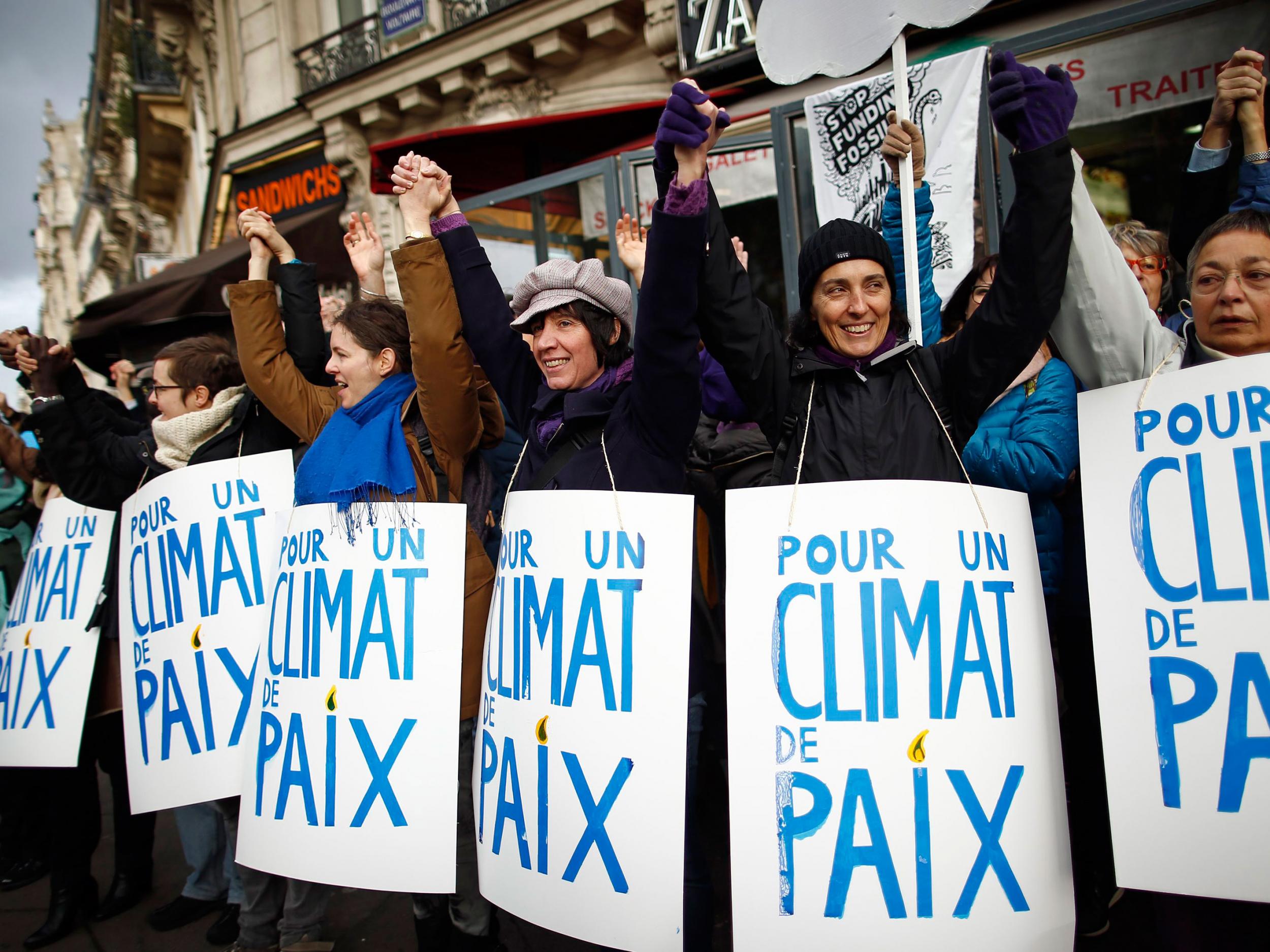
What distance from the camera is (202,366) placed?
8.93 feet

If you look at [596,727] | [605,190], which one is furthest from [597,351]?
[605,190]

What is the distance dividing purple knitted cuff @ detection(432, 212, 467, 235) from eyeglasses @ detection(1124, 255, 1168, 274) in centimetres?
198

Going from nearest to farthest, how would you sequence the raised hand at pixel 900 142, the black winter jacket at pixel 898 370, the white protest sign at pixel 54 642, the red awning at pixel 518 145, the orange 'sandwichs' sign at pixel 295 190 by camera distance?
the black winter jacket at pixel 898 370, the raised hand at pixel 900 142, the white protest sign at pixel 54 642, the red awning at pixel 518 145, the orange 'sandwichs' sign at pixel 295 190

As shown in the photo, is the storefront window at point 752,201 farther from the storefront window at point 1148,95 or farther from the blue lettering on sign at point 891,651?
the blue lettering on sign at point 891,651

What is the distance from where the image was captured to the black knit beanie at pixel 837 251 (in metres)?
1.81

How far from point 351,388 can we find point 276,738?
2.93 feet

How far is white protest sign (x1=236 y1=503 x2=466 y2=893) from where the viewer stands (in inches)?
74.0

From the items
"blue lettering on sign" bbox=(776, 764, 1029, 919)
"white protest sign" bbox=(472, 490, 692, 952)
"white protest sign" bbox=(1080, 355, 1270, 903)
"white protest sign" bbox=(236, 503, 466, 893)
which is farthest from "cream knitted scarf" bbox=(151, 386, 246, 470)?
"white protest sign" bbox=(1080, 355, 1270, 903)

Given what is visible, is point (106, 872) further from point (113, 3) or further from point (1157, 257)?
point (113, 3)

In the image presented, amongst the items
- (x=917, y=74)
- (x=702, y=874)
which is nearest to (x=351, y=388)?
(x=702, y=874)

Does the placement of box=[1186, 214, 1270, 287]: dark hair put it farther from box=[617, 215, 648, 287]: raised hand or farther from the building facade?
the building facade

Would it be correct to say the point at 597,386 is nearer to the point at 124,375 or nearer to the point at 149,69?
the point at 124,375

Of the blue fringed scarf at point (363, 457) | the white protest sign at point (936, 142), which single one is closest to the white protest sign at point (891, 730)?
the blue fringed scarf at point (363, 457)

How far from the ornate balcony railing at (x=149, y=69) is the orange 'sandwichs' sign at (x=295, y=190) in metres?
5.86
